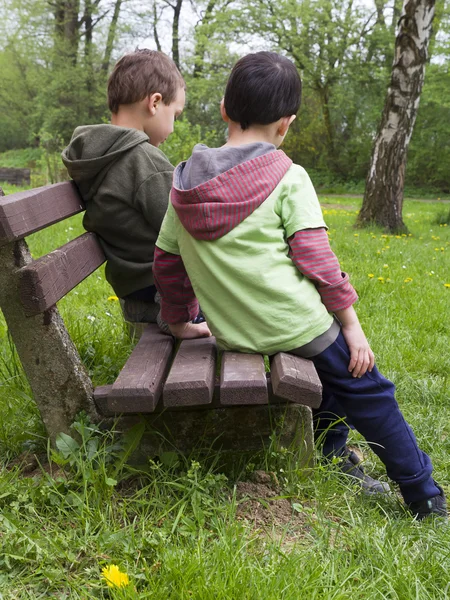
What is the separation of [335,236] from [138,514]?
6.75 metres

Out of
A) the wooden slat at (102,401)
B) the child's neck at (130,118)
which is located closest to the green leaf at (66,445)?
the wooden slat at (102,401)

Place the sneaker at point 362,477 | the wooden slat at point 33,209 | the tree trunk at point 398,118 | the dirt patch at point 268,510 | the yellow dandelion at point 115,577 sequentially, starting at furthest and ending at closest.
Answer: the tree trunk at point 398,118 < the sneaker at point 362,477 < the dirt patch at point 268,510 < the wooden slat at point 33,209 < the yellow dandelion at point 115,577

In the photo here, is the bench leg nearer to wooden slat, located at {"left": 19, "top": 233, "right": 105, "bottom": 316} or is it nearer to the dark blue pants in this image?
wooden slat, located at {"left": 19, "top": 233, "right": 105, "bottom": 316}

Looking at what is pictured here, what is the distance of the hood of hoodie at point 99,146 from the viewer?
Result: 2.34m

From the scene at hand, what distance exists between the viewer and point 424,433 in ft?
8.93

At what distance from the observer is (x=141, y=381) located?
5.88 ft

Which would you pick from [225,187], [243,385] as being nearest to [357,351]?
[243,385]

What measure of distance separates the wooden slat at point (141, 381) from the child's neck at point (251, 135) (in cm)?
76

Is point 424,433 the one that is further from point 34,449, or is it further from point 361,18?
point 361,18

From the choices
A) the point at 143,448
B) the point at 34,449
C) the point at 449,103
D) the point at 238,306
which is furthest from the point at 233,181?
the point at 449,103

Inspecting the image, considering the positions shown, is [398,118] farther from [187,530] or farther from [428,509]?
[187,530]

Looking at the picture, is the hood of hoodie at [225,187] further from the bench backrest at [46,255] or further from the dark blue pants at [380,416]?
the dark blue pants at [380,416]

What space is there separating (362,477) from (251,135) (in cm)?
132

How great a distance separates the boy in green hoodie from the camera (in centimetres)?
237
